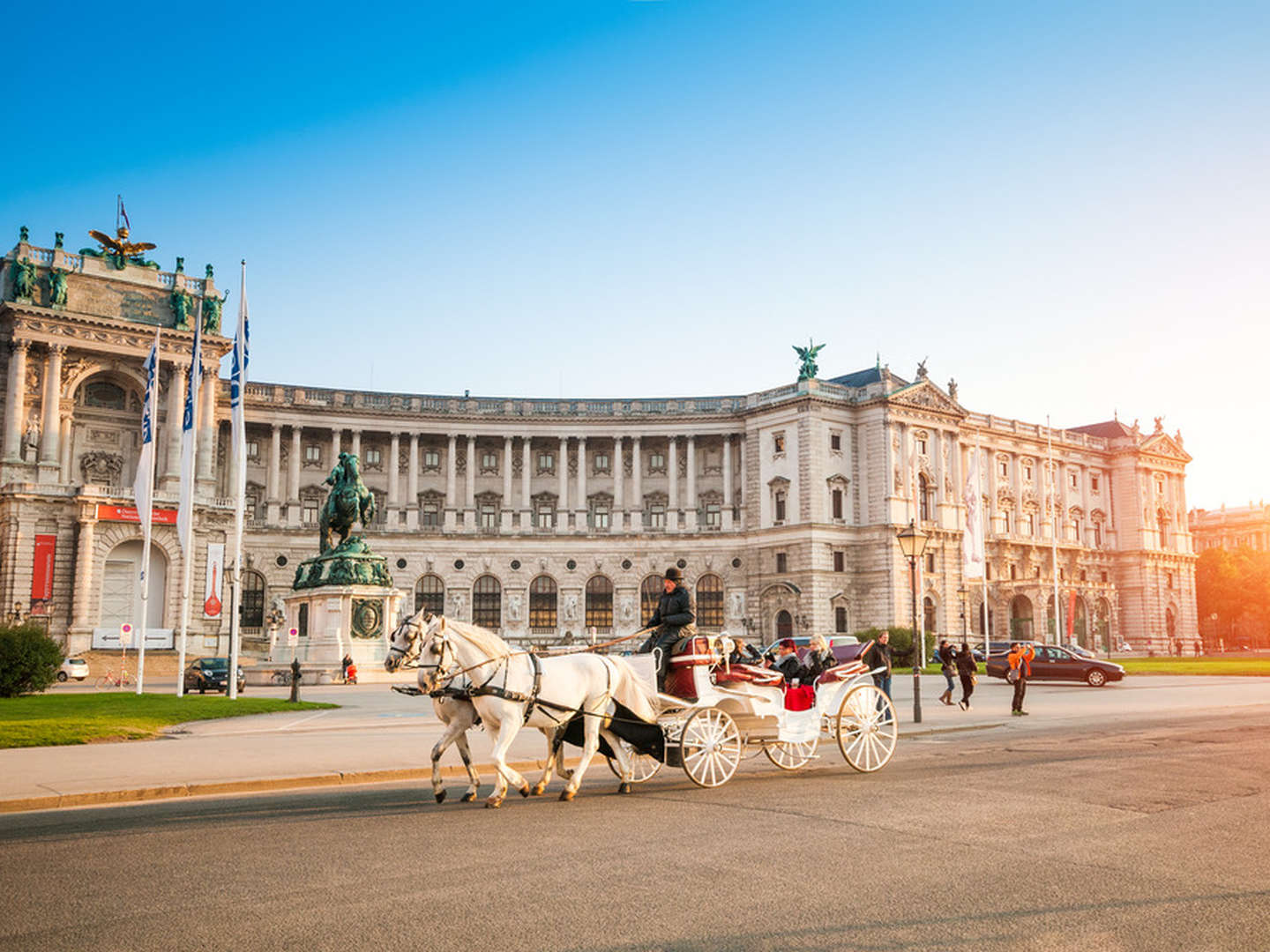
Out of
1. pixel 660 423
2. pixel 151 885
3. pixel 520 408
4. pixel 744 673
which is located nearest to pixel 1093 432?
Answer: pixel 660 423

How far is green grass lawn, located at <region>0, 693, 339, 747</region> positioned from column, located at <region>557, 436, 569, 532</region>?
5471 centimetres

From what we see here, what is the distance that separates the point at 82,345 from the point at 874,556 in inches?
2273

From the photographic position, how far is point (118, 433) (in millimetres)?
77188

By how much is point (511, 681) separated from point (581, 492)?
77.9m

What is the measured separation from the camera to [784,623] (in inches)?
3349

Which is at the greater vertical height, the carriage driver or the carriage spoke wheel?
the carriage driver

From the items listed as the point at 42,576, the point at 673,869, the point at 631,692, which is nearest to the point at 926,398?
the point at 42,576

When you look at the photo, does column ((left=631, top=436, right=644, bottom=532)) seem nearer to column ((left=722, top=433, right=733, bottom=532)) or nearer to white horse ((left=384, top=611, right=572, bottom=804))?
column ((left=722, top=433, right=733, bottom=532))

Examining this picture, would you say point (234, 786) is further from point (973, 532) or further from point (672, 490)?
point (672, 490)

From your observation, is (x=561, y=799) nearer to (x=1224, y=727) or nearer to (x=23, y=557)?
(x=1224, y=727)

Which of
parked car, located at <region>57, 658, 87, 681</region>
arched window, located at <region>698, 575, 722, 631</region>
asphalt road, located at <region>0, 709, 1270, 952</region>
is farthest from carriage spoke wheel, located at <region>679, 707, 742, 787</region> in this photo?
arched window, located at <region>698, 575, 722, 631</region>

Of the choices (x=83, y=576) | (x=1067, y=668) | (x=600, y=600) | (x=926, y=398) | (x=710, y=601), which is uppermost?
(x=926, y=398)

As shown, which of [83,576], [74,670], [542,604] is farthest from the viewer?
[542,604]

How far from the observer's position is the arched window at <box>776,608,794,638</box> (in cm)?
8425
